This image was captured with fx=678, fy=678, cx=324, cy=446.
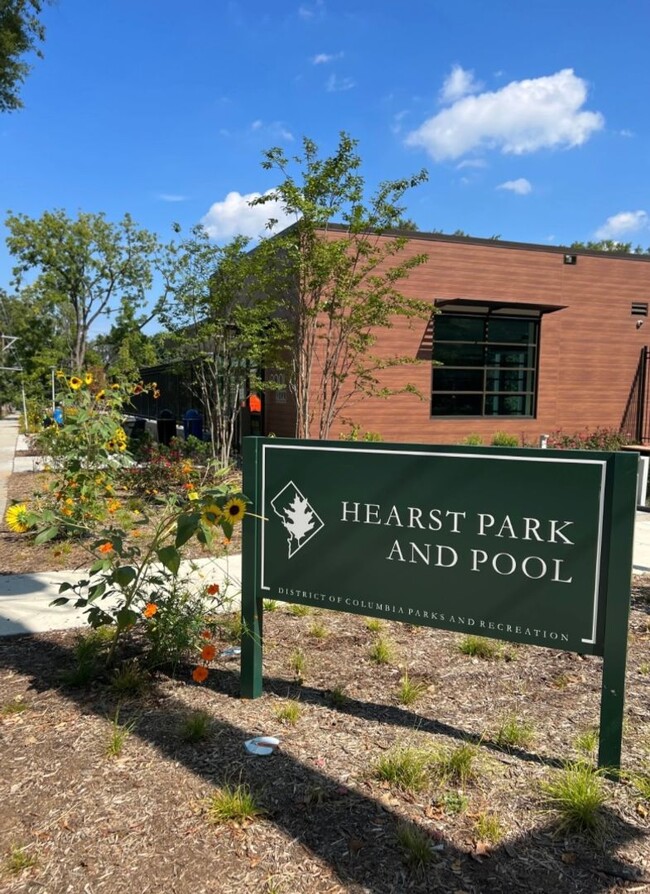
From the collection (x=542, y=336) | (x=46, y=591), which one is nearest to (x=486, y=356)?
(x=542, y=336)

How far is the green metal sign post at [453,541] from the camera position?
2.71 m

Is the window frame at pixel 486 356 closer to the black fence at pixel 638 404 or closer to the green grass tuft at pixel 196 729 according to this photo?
the black fence at pixel 638 404

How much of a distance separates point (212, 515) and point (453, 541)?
3.62 ft

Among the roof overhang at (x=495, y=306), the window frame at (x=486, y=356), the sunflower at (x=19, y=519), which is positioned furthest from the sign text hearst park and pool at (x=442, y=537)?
the roof overhang at (x=495, y=306)

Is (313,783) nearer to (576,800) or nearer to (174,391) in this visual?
(576,800)

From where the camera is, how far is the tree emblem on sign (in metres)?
3.37

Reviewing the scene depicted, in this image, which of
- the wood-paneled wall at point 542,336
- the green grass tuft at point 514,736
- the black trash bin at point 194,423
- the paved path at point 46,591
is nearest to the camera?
the green grass tuft at point 514,736

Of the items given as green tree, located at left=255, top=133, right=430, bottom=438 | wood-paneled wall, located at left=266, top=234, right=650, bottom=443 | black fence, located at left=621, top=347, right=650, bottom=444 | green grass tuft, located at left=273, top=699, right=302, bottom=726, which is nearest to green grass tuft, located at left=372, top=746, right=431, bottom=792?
green grass tuft, located at left=273, top=699, right=302, bottom=726

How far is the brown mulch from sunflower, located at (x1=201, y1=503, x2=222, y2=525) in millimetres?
966

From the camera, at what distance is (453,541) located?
9.92 ft

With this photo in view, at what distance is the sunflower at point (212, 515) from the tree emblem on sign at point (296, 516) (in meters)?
0.40

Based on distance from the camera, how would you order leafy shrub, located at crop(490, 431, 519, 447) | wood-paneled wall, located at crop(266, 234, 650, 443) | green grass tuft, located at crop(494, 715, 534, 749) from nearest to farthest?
green grass tuft, located at crop(494, 715, 534, 749)
leafy shrub, located at crop(490, 431, 519, 447)
wood-paneled wall, located at crop(266, 234, 650, 443)

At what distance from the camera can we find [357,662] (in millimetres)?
3982

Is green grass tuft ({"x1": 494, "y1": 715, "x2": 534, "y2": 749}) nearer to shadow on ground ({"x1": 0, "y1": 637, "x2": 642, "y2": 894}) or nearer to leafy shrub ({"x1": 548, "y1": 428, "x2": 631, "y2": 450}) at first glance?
shadow on ground ({"x1": 0, "y1": 637, "x2": 642, "y2": 894})
